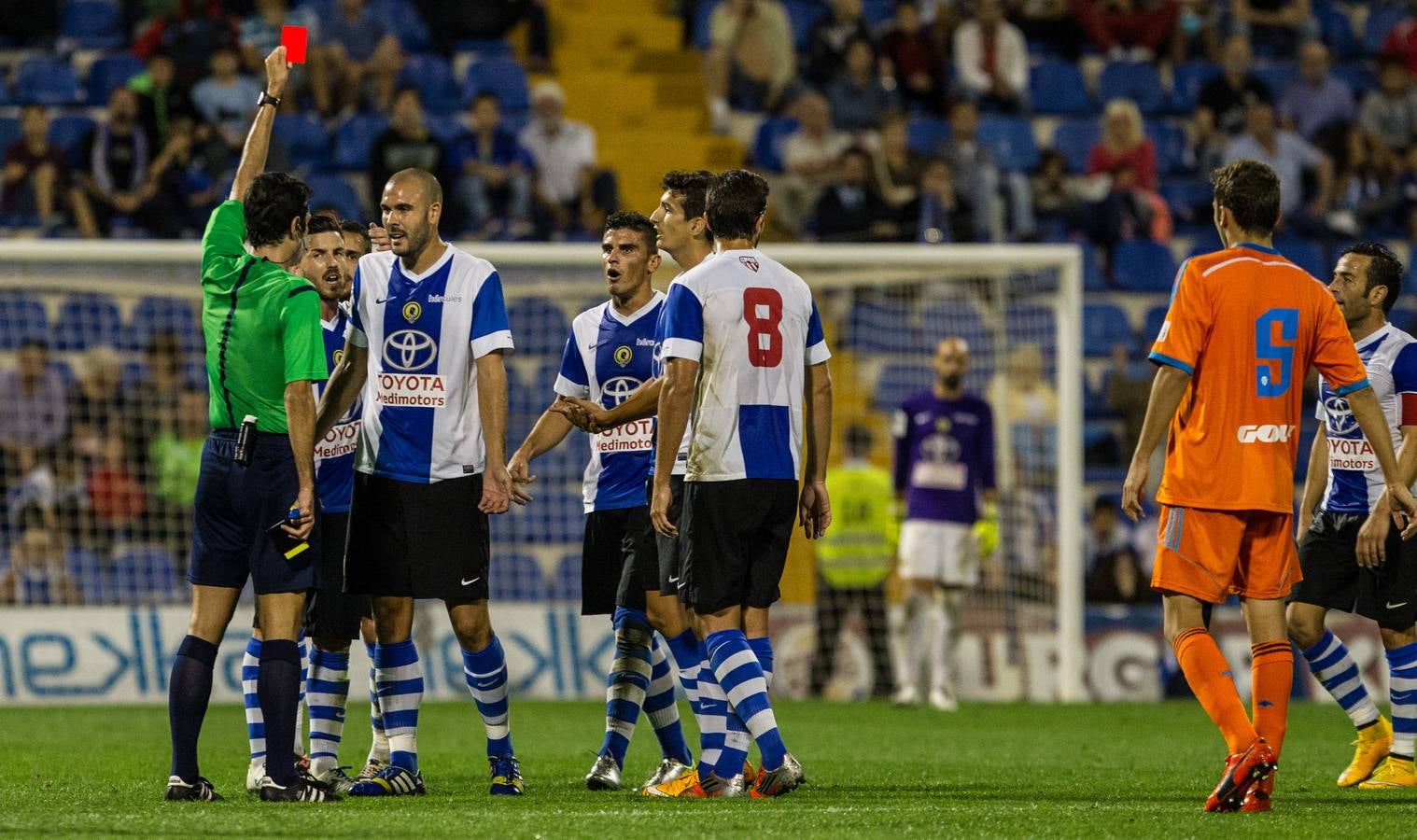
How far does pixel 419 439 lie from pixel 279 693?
1.14 meters

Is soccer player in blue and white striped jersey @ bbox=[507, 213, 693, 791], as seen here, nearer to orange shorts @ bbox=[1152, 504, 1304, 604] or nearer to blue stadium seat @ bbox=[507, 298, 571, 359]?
orange shorts @ bbox=[1152, 504, 1304, 604]

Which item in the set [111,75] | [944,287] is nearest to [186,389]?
[111,75]

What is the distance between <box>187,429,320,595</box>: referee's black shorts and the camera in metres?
6.77

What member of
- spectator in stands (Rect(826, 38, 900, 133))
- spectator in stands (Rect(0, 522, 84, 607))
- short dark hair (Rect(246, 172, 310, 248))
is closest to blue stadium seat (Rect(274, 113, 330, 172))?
spectator in stands (Rect(0, 522, 84, 607))

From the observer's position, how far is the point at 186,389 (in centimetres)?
1422

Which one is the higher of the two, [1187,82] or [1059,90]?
[1187,82]

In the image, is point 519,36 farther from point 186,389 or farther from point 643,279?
point 643,279

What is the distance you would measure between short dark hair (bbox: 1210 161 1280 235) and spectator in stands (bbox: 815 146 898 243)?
31.2 ft

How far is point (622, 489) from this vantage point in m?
7.95

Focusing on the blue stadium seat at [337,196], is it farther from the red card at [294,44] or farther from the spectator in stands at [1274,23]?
the spectator in stands at [1274,23]

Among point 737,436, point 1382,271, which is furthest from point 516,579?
point 1382,271

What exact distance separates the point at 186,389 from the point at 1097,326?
800cm

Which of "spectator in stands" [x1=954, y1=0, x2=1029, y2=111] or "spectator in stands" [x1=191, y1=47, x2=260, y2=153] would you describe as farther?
"spectator in stands" [x1=954, y1=0, x2=1029, y2=111]

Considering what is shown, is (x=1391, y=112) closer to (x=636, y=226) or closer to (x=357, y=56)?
(x=357, y=56)
